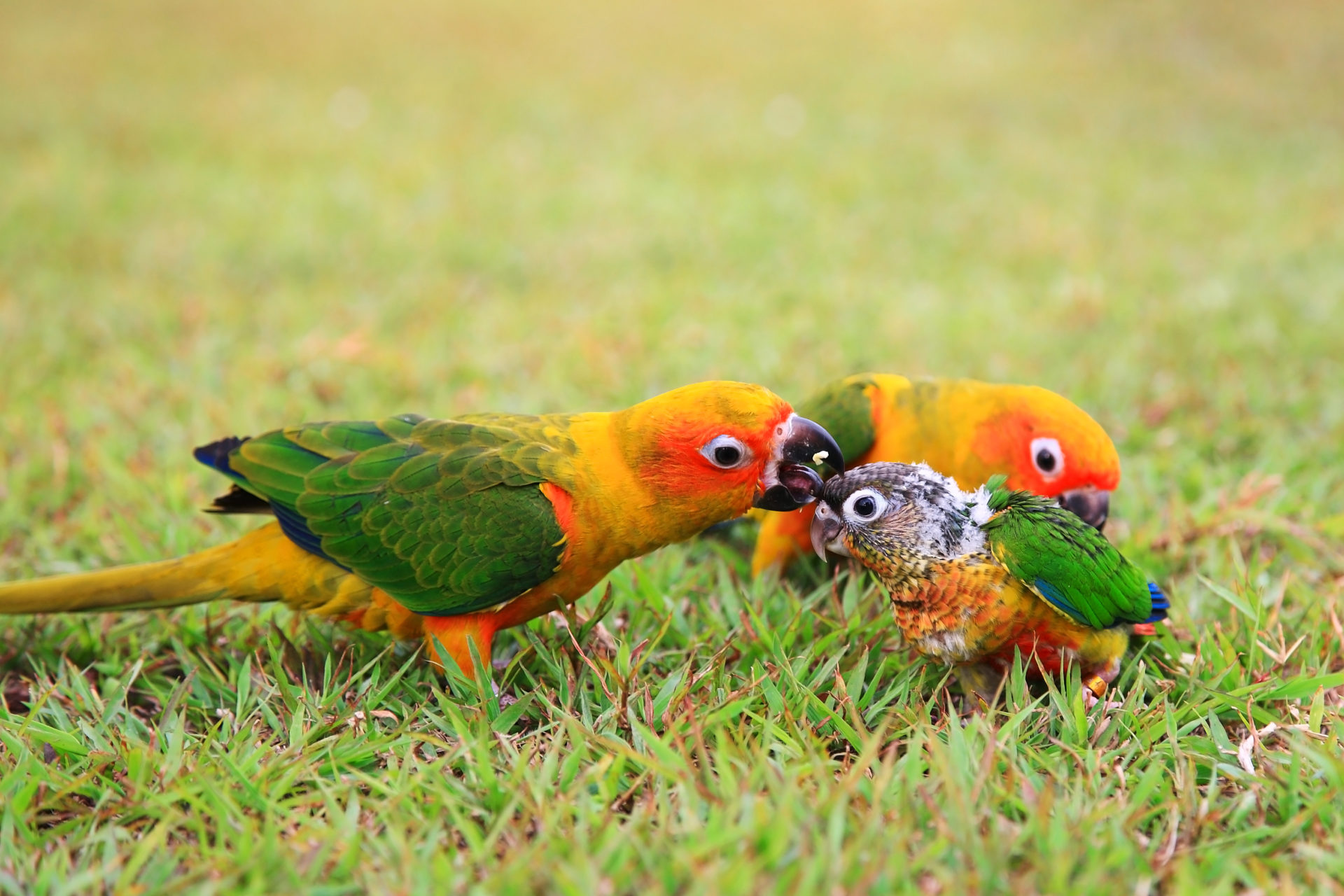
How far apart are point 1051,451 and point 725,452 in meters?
1.12

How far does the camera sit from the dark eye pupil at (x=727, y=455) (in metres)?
2.41

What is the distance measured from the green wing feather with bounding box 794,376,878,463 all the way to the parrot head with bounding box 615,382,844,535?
587 millimetres

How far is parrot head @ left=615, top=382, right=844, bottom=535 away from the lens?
242cm

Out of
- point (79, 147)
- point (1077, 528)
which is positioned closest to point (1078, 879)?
point (1077, 528)

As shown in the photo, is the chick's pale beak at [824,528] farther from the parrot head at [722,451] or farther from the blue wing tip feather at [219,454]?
the blue wing tip feather at [219,454]

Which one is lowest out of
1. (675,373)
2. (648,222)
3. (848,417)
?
(675,373)

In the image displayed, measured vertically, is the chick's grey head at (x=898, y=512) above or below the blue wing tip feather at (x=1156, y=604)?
above

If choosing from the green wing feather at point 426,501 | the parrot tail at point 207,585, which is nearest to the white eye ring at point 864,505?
the green wing feather at point 426,501

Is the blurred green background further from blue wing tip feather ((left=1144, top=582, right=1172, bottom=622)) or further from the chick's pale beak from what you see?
the chick's pale beak

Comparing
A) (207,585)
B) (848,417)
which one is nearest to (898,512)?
(848,417)

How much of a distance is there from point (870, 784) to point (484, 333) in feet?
13.8

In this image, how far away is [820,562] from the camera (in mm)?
3414

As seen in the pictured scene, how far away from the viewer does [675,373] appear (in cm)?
502

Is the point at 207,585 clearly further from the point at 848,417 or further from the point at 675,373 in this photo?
the point at 675,373
